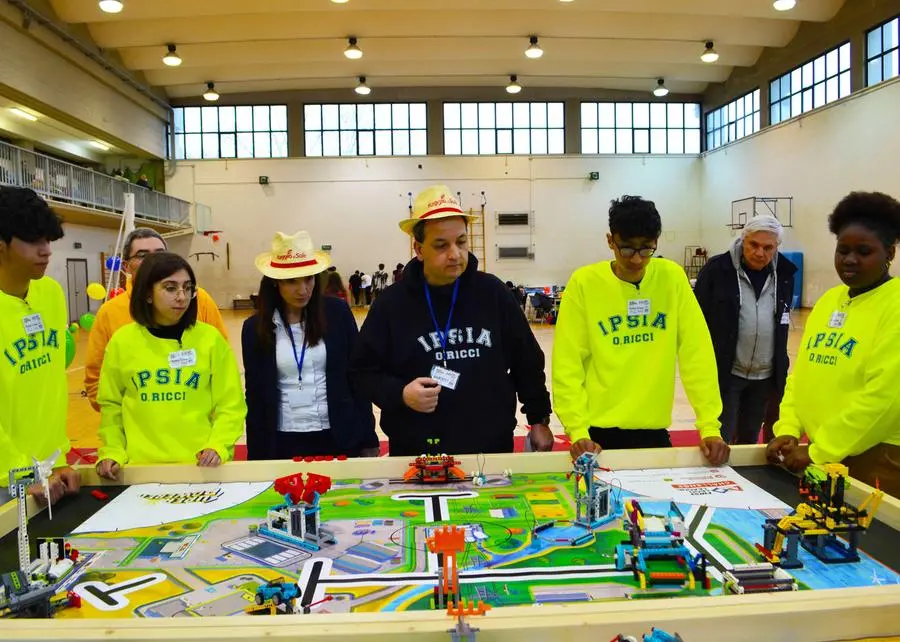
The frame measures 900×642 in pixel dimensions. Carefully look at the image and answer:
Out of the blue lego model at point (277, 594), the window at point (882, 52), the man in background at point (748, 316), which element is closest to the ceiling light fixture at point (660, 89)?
the window at point (882, 52)

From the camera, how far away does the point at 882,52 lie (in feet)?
46.4

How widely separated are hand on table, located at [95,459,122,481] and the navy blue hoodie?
82 cm

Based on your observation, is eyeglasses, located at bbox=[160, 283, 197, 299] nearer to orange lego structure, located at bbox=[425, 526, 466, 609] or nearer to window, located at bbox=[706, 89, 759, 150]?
orange lego structure, located at bbox=[425, 526, 466, 609]

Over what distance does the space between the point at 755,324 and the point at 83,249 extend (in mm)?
18913

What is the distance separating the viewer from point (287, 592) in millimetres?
1150

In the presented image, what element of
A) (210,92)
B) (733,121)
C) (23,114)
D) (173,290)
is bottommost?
(173,290)

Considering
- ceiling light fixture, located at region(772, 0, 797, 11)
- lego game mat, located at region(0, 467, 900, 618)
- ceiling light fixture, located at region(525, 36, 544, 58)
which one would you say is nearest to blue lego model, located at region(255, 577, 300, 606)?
lego game mat, located at region(0, 467, 900, 618)

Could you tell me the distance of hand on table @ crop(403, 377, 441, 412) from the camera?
1.99 m

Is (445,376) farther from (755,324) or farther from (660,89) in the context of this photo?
(660,89)

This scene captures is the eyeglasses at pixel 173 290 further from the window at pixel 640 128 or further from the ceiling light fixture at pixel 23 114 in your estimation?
the window at pixel 640 128


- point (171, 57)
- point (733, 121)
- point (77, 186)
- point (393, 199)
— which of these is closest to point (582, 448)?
point (77, 186)

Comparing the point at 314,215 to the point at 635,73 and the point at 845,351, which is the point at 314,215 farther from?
the point at 845,351

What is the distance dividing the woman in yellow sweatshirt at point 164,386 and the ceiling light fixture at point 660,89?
67.6ft

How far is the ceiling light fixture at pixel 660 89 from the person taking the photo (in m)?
20.0
